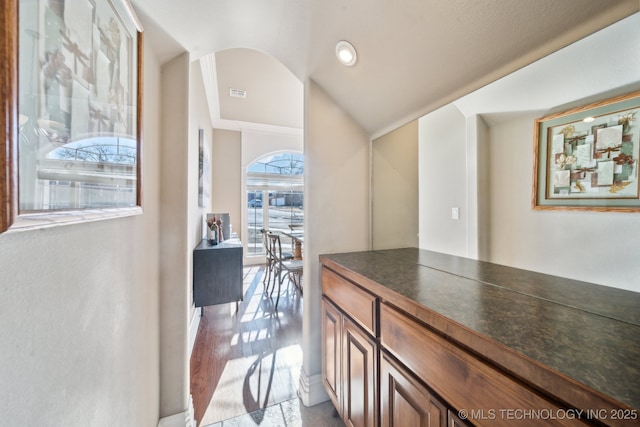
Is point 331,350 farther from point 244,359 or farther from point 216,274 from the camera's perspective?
point 216,274

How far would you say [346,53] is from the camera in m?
1.30

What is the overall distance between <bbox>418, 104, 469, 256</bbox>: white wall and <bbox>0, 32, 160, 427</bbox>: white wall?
5.09ft

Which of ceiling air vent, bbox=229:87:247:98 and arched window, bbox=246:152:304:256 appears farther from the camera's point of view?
arched window, bbox=246:152:304:256

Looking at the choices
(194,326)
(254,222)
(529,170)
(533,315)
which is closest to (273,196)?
(254,222)

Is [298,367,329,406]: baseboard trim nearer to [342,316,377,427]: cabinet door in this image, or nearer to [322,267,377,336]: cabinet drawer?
[342,316,377,427]: cabinet door

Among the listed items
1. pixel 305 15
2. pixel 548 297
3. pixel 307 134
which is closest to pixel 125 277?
pixel 307 134

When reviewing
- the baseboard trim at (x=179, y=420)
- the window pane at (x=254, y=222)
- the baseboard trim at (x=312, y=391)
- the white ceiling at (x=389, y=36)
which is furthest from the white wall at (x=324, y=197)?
the window pane at (x=254, y=222)

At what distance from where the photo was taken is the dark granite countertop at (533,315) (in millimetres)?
498

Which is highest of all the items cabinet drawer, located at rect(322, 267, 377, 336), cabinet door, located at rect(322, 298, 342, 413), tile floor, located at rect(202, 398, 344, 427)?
cabinet drawer, located at rect(322, 267, 377, 336)

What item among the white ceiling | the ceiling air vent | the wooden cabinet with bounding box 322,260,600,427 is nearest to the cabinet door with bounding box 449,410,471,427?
the wooden cabinet with bounding box 322,260,600,427

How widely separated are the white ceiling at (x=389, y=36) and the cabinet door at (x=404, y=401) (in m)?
1.21

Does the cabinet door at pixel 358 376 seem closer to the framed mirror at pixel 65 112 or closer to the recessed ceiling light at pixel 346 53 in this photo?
the framed mirror at pixel 65 112

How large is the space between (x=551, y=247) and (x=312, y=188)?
1208 mm

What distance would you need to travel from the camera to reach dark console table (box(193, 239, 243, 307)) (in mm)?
2535
